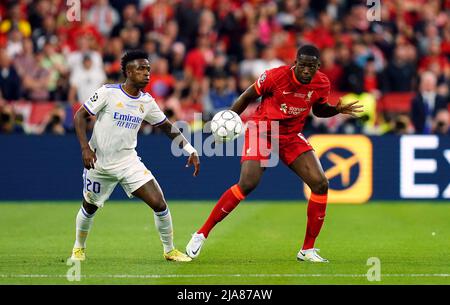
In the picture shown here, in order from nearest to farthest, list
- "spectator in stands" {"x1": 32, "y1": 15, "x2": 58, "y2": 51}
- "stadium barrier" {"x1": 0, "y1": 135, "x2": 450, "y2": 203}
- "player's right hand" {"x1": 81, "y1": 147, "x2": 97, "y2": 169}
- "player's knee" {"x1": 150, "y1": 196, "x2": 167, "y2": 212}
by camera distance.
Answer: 1. "player's right hand" {"x1": 81, "y1": 147, "x2": 97, "y2": 169}
2. "player's knee" {"x1": 150, "y1": 196, "x2": 167, "y2": 212}
3. "stadium barrier" {"x1": 0, "y1": 135, "x2": 450, "y2": 203}
4. "spectator in stands" {"x1": 32, "y1": 15, "x2": 58, "y2": 51}

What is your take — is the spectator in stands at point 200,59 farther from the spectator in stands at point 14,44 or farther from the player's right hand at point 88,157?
the player's right hand at point 88,157

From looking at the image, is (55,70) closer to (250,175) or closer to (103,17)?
(103,17)

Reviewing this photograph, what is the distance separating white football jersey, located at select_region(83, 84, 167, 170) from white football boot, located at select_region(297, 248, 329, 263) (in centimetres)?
204

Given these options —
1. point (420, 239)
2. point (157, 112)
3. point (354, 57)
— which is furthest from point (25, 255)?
point (354, 57)

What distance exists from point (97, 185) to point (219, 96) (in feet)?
31.8

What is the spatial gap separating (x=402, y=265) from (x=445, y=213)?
20.7 ft

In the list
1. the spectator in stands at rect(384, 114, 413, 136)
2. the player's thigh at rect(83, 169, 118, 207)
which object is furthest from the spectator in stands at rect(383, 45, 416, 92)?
the player's thigh at rect(83, 169, 118, 207)

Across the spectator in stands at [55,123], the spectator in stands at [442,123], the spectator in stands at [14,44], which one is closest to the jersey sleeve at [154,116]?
the spectator in stands at [55,123]

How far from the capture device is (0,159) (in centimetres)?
1838

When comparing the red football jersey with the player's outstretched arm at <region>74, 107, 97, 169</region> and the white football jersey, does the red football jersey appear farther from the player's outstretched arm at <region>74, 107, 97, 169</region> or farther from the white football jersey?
the player's outstretched arm at <region>74, 107, 97, 169</region>

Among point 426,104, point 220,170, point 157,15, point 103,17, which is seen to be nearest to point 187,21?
point 157,15

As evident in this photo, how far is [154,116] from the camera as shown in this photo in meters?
10.9

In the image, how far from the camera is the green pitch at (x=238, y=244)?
31.9 feet

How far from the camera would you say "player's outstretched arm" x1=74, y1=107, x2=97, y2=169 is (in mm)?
10180
